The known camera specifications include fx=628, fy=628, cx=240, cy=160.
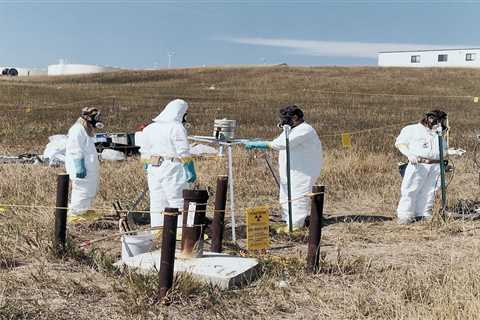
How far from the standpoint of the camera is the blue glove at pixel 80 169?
7852 mm

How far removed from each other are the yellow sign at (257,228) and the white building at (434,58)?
71.8 meters

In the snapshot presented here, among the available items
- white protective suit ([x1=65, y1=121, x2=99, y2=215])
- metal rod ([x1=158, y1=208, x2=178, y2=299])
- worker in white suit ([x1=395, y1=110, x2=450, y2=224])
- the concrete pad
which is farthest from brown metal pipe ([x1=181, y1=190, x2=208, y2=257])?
worker in white suit ([x1=395, y1=110, x2=450, y2=224])

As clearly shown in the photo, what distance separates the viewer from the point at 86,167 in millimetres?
8031

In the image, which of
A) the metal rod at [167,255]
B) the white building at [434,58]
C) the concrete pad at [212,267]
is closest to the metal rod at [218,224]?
the concrete pad at [212,267]

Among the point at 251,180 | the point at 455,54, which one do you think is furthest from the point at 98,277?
the point at 455,54

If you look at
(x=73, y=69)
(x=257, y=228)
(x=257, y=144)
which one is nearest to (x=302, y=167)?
(x=257, y=144)

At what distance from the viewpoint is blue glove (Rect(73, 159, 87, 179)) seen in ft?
25.8

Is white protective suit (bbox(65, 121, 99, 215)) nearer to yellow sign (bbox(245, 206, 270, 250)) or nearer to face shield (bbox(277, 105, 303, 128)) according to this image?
face shield (bbox(277, 105, 303, 128))

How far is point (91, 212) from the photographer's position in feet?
26.5

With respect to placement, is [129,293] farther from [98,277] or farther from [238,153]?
[238,153]

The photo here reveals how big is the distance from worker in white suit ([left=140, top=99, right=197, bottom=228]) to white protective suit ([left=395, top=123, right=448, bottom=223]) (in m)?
2.95

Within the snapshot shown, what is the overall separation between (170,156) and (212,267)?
1.98m

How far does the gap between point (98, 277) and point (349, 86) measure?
41.8 m

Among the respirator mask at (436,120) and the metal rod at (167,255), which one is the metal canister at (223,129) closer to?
the metal rod at (167,255)
